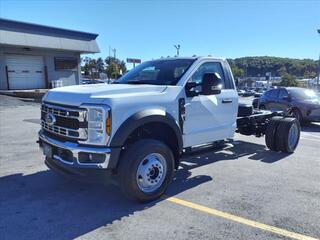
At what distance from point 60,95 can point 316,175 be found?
475 centimetres

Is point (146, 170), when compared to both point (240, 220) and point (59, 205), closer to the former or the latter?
point (59, 205)

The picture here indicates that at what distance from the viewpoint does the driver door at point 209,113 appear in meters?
5.38

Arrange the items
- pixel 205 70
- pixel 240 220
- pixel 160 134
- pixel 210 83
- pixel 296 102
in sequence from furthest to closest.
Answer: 1. pixel 296 102
2. pixel 205 70
3. pixel 210 83
4. pixel 160 134
5. pixel 240 220

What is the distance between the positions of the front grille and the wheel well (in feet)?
2.72

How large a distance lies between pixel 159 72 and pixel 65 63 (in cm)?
2384

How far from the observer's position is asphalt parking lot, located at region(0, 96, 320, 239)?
3.78 meters

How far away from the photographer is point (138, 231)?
3777 millimetres

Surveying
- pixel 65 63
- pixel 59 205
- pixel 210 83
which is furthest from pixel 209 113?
pixel 65 63

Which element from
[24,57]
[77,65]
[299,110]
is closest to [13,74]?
[24,57]

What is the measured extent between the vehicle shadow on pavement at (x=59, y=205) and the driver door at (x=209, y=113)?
78cm

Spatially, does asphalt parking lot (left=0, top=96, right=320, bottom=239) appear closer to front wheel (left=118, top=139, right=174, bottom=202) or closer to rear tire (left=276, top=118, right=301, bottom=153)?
front wheel (left=118, top=139, right=174, bottom=202)

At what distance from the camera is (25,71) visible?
Result: 2514 centimetres

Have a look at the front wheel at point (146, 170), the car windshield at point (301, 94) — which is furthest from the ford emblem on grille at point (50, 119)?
the car windshield at point (301, 94)

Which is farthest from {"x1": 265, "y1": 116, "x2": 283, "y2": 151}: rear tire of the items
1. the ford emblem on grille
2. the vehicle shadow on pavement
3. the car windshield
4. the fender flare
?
the car windshield
